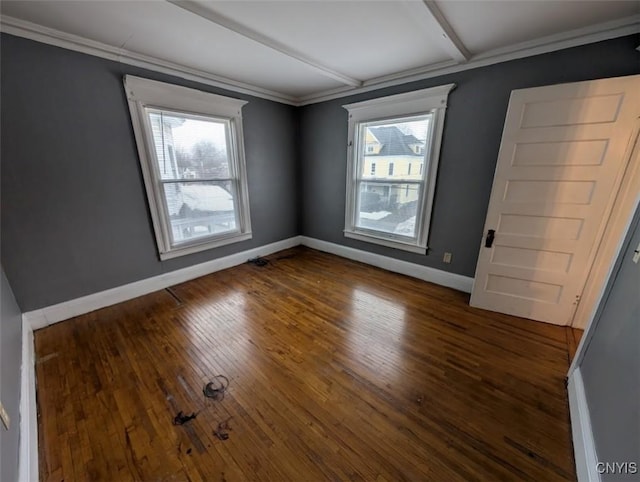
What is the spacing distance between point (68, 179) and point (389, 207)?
3456mm

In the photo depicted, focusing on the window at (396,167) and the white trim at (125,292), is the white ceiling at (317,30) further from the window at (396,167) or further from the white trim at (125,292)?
the white trim at (125,292)

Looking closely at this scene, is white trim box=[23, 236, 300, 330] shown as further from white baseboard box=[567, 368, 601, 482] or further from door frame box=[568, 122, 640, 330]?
door frame box=[568, 122, 640, 330]

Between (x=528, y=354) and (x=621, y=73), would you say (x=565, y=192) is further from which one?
(x=528, y=354)

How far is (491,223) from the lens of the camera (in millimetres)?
2389

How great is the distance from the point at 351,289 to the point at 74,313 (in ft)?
9.38

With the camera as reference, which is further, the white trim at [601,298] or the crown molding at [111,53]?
the crown molding at [111,53]

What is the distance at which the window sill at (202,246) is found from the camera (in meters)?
3.03

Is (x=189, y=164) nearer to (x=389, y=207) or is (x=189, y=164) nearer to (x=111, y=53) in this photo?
(x=111, y=53)

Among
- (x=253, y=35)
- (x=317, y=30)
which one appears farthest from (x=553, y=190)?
(x=253, y=35)

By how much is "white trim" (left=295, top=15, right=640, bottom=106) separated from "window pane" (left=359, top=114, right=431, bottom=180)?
43 cm

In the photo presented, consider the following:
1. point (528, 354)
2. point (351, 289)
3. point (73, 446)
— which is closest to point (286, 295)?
point (351, 289)

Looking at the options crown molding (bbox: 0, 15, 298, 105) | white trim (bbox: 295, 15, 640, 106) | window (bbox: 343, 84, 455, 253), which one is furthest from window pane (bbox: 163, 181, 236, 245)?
white trim (bbox: 295, 15, 640, 106)

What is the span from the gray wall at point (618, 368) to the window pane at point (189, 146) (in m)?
3.72

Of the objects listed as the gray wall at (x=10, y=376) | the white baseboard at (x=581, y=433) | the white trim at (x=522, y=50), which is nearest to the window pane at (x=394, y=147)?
the white trim at (x=522, y=50)
